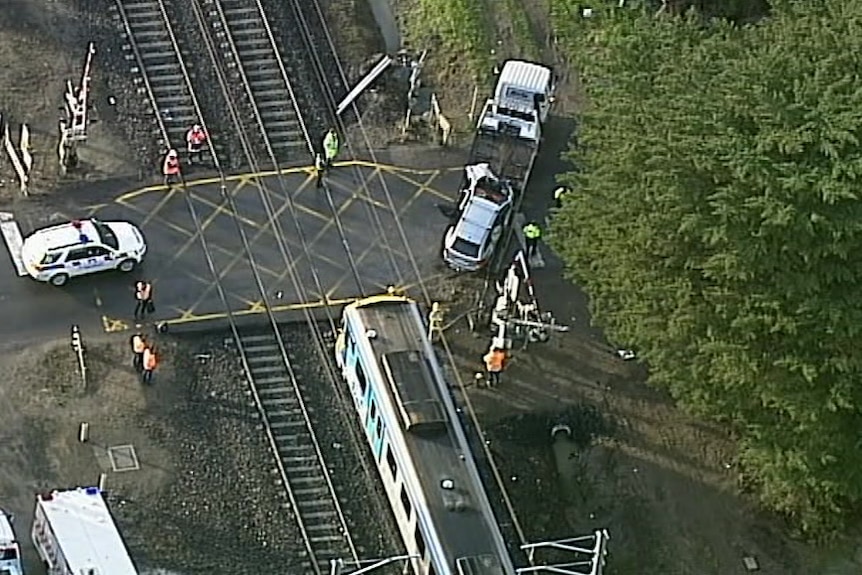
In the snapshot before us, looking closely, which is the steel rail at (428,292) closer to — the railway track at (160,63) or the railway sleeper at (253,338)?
the railway track at (160,63)

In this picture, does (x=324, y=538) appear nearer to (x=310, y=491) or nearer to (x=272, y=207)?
(x=310, y=491)

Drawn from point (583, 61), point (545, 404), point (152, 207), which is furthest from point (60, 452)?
point (583, 61)

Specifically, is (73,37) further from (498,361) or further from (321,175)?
(498,361)

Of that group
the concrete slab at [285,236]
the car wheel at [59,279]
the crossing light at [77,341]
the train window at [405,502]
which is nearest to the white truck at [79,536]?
the crossing light at [77,341]

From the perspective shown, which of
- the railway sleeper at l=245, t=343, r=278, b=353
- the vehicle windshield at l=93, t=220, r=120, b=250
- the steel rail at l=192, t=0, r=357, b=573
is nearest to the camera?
the steel rail at l=192, t=0, r=357, b=573

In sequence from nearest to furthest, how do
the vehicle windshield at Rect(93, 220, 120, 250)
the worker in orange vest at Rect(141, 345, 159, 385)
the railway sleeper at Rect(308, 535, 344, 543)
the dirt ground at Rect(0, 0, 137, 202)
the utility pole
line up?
the railway sleeper at Rect(308, 535, 344, 543), the worker in orange vest at Rect(141, 345, 159, 385), the vehicle windshield at Rect(93, 220, 120, 250), the utility pole, the dirt ground at Rect(0, 0, 137, 202)

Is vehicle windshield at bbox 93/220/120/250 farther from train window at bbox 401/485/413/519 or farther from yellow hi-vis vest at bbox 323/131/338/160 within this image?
train window at bbox 401/485/413/519

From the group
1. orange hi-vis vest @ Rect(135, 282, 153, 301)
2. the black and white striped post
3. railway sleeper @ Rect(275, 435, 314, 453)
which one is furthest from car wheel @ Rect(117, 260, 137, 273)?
railway sleeper @ Rect(275, 435, 314, 453)

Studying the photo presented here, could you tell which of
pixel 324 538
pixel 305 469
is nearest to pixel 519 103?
pixel 305 469

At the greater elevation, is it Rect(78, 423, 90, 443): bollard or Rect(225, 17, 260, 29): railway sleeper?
Rect(225, 17, 260, 29): railway sleeper
